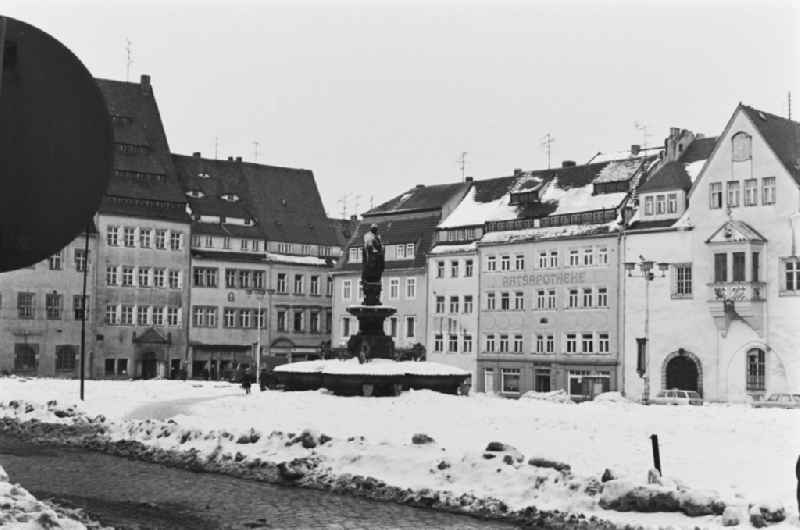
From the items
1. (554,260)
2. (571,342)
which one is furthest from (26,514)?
(554,260)

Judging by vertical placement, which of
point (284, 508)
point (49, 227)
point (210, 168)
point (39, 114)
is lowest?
point (284, 508)

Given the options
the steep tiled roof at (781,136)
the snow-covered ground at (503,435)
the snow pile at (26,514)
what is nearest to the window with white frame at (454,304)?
the steep tiled roof at (781,136)

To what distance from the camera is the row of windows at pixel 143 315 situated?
73875 millimetres

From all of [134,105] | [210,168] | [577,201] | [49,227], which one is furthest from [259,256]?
[49,227]

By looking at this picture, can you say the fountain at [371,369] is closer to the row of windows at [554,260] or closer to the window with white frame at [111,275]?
the row of windows at [554,260]

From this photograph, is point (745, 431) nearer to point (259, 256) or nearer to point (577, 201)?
point (577, 201)

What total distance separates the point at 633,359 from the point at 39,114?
51.0 metres

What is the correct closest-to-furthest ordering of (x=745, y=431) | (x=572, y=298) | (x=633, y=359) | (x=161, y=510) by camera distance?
(x=161, y=510)
(x=745, y=431)
(x=633, y=359)
(x=572, y=298)

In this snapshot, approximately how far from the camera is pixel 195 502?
1694 centimetres

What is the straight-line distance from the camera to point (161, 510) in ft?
52.2

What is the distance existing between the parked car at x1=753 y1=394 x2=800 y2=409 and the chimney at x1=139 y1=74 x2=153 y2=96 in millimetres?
49671

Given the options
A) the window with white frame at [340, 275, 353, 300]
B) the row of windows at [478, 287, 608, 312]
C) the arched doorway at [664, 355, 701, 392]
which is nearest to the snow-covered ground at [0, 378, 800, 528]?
the arched doorway at [664, 355, 701, 392]

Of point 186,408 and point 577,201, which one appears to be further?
point 577,201

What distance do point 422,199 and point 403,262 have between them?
16.4 feet
